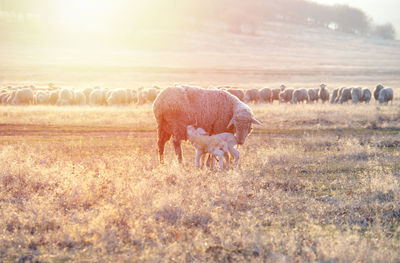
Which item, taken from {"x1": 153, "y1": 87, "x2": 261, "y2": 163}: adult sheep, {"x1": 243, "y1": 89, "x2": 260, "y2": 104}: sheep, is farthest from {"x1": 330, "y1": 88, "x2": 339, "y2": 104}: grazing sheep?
{"x1": 153, "y1": 87, "x2": 261, "y2": 163}: adult sheep

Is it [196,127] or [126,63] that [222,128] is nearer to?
[196,127]

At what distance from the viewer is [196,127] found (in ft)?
32.1

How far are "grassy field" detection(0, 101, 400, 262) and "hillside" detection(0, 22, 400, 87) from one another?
1382 inches

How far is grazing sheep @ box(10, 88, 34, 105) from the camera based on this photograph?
1104 inches

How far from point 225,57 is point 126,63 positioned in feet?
62.3

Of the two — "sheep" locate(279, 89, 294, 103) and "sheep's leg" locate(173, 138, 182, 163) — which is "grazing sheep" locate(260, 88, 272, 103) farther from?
"sheep's leg" locate(173, 138, 182, 163)

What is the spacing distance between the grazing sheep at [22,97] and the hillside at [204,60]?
15458 mm

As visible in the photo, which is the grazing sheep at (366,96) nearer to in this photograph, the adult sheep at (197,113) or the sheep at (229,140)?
the adult sheep at (197,113)

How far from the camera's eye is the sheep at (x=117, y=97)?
28906 millimetres

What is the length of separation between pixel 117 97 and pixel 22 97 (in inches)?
261

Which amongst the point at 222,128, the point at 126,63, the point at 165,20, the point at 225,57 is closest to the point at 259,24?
the point at 165,20

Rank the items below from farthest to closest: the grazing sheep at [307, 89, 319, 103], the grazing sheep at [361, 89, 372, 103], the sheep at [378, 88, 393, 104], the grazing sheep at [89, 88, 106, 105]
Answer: the grazing sheep at [307, 89, 319, 103]
the grazing sheep at [361, 89, 372, 103]
the grazing sheep at [89, 88, 106, 105]
the sheep at [378, 88, 393, 104]

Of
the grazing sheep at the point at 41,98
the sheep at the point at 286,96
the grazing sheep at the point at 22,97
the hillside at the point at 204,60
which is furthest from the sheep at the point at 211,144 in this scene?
the hillside at the point at 204,60

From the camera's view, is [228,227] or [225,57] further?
[225,57]
